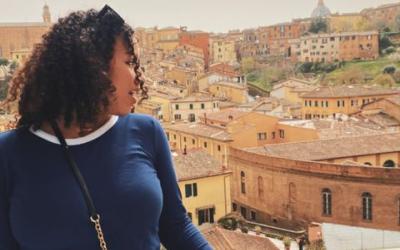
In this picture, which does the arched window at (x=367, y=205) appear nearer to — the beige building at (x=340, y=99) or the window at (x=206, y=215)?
the window at (x=206, y=215)

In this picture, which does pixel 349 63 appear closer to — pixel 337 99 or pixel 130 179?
pixel 337 99

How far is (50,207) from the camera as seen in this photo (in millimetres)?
1374

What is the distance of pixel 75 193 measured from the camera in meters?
1.38

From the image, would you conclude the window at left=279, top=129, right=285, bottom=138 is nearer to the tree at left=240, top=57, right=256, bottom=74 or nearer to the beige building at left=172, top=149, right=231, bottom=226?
the beige building at left=172, top=149, right=231, bottom=226

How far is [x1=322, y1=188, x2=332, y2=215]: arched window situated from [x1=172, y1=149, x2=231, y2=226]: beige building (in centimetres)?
340

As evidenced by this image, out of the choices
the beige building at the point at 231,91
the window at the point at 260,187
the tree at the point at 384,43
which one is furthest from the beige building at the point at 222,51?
the window at the point at 260,187

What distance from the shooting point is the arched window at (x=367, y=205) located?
19247 millimetres

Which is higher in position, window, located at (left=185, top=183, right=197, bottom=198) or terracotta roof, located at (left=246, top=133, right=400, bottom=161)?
terracotta roof, located at (left=246, top=133, right=400, bottom=161)

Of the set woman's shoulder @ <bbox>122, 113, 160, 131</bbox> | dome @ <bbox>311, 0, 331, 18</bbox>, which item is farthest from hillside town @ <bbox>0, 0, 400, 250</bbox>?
dome @ <bbox>311, 0, 331, 18</bbox>

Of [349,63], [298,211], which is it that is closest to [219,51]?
[349,63]

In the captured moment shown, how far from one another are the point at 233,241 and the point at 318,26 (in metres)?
64.2

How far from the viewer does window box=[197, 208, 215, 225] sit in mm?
19000

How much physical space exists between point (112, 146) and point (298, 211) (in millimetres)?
19819

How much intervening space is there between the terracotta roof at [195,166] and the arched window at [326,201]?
12.0 ft
